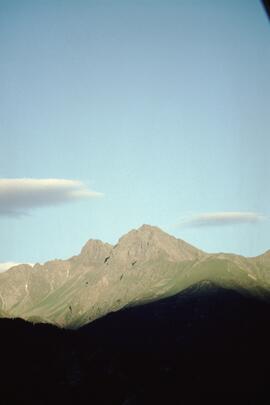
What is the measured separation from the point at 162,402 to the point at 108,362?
2287 cm

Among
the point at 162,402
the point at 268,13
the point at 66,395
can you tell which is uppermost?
the point at 268,13

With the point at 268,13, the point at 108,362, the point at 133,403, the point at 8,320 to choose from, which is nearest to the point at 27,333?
the point at 8,320

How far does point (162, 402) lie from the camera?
182 meters

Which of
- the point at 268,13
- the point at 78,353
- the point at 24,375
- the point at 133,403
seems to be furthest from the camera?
the point at 78,353

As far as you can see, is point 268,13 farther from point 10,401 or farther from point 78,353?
point 78,353

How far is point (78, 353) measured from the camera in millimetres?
175375

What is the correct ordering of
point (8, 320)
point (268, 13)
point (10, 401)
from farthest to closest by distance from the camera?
point (8, 320) < point (10, 401) < point (268, 13)

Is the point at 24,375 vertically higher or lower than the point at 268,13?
lower

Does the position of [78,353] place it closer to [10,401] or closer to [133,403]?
[133,403]

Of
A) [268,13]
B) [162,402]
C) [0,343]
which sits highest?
[268,13]

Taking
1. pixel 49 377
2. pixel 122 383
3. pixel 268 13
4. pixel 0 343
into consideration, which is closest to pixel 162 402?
pixel 122 383

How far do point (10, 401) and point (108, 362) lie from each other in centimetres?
5102

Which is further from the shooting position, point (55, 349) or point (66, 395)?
point (55, 349)

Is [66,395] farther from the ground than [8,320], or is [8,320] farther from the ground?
[8,320]
